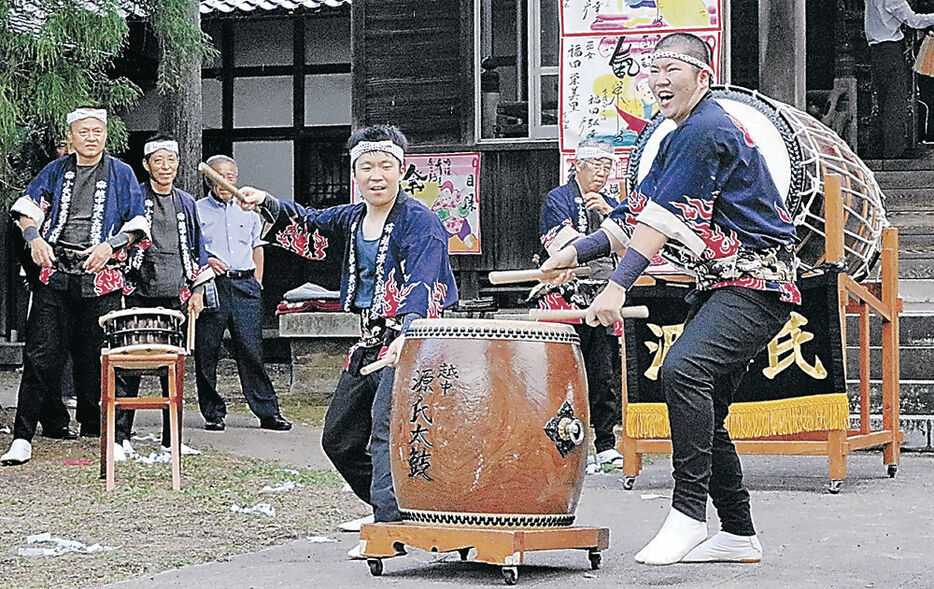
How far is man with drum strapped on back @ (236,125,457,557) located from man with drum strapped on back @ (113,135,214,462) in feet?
10.2

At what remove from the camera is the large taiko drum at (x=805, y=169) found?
23.2 feet

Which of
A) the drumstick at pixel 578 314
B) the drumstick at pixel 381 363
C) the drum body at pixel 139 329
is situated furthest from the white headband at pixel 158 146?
the drumstick at pixel 578 314

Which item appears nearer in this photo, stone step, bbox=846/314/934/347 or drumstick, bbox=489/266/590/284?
drumstick, bbox=489/266/590/284

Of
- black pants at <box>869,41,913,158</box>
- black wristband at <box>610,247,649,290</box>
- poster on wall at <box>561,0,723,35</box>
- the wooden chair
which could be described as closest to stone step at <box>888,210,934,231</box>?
black pants at <box>869,41,913,158</box>

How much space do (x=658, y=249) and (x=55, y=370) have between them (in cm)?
475

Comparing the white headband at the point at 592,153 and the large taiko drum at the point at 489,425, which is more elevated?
the white headband at the point at 592,153

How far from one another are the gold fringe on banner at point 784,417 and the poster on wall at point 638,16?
11.8 ft

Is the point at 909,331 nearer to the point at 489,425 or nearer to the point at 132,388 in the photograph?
the point at 132,388

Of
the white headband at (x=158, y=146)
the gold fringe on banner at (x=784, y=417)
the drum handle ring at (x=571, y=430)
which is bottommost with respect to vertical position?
the gold fringe on banner at (x=784, y=417)

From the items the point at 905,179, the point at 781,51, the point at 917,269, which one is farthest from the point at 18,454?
the point at 905,179

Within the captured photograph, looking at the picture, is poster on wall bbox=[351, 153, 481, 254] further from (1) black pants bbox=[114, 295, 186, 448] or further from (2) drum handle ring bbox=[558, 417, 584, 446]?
(2) drum handle ring bbox=[558, 417, 584, 446]

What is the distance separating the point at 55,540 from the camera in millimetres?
6125

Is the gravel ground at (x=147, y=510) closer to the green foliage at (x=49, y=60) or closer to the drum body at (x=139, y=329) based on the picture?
the drum body at (x=139, y=329)

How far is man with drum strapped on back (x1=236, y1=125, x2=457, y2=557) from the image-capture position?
5527mm
